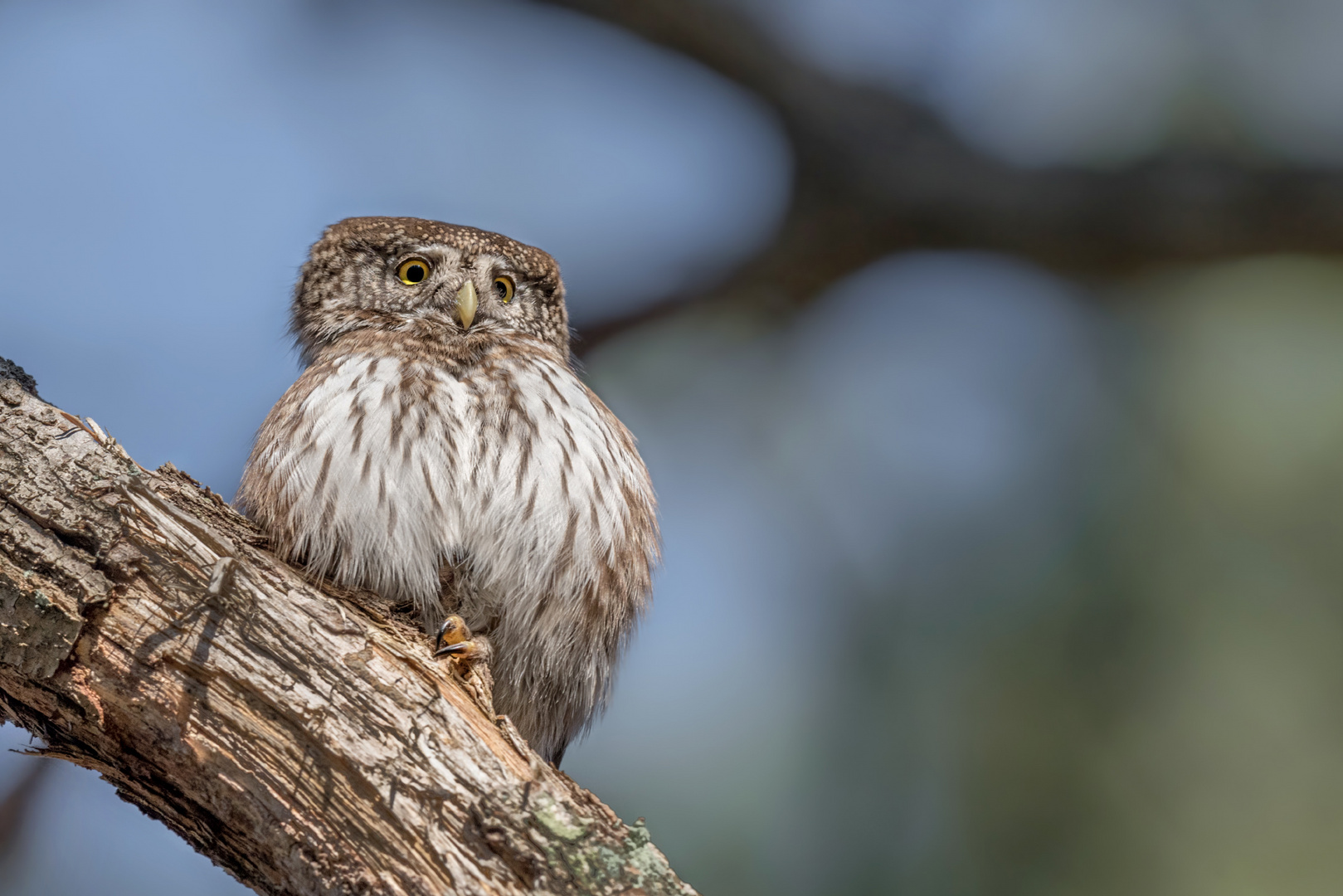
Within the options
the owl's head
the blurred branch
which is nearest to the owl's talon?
the owl's head

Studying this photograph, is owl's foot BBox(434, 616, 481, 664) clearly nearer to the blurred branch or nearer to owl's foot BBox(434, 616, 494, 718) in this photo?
owl's foot BBox(434, 616, 494, 718)

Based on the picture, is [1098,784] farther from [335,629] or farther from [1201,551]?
[335,629]

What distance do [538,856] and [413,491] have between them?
1.17 m

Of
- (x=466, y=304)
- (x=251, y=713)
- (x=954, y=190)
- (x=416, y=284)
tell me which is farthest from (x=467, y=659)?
(x=954, y=190)

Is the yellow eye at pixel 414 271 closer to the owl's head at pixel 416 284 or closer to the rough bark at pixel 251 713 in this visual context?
the owl's head at pixel 416 284

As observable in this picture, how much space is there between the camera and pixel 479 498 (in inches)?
110

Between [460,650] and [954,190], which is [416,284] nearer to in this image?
[460,650]

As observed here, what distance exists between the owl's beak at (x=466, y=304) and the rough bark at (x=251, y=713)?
54.6 inches

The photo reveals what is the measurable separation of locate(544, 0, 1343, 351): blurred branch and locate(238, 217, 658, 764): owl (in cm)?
197

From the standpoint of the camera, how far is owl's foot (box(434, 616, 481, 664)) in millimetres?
2359

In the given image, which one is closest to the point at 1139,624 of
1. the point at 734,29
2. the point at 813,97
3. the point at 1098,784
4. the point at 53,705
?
the point at 1098,784

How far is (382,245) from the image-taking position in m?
3.70

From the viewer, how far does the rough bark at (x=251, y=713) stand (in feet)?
6.23

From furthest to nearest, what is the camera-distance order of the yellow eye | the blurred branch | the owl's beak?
1. the blurred branch
2. the yellow eye
3. the owl's beak
